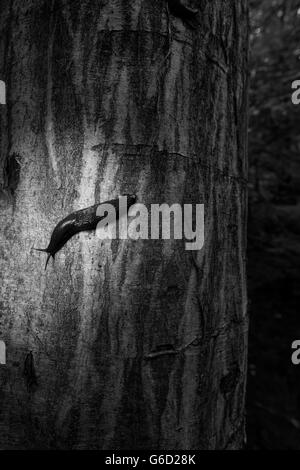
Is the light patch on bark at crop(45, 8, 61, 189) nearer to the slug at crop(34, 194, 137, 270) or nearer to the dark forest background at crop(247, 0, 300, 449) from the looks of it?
the slug at crop(34, 194, 137, 270)

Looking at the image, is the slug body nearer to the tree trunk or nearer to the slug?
the tree trunk

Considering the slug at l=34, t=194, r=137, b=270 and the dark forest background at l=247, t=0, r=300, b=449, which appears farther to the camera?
the dark forest background at l=247, t=0, r=300, b=449

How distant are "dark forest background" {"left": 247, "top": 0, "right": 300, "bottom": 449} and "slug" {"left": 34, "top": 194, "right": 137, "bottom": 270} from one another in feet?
6.34

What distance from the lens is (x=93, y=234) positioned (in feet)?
2.41

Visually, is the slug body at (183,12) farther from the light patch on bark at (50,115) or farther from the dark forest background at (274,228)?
the dark forest background at (274,228)

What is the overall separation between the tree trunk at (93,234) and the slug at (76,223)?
0.04 ft

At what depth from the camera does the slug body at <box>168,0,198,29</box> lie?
757 millimetres

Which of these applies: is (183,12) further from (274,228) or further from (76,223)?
(274,228)

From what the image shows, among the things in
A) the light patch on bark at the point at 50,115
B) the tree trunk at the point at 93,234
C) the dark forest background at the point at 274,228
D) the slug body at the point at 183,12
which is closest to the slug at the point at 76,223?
the tree trunk at the point at 93,234

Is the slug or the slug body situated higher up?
the slug body

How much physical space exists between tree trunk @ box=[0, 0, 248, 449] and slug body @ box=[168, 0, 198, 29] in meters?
0.01

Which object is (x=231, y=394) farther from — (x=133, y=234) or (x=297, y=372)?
(x=297, y=372)

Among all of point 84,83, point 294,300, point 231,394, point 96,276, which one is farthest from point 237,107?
point 294,300

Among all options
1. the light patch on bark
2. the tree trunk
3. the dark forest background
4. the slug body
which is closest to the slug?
the tree trunk
